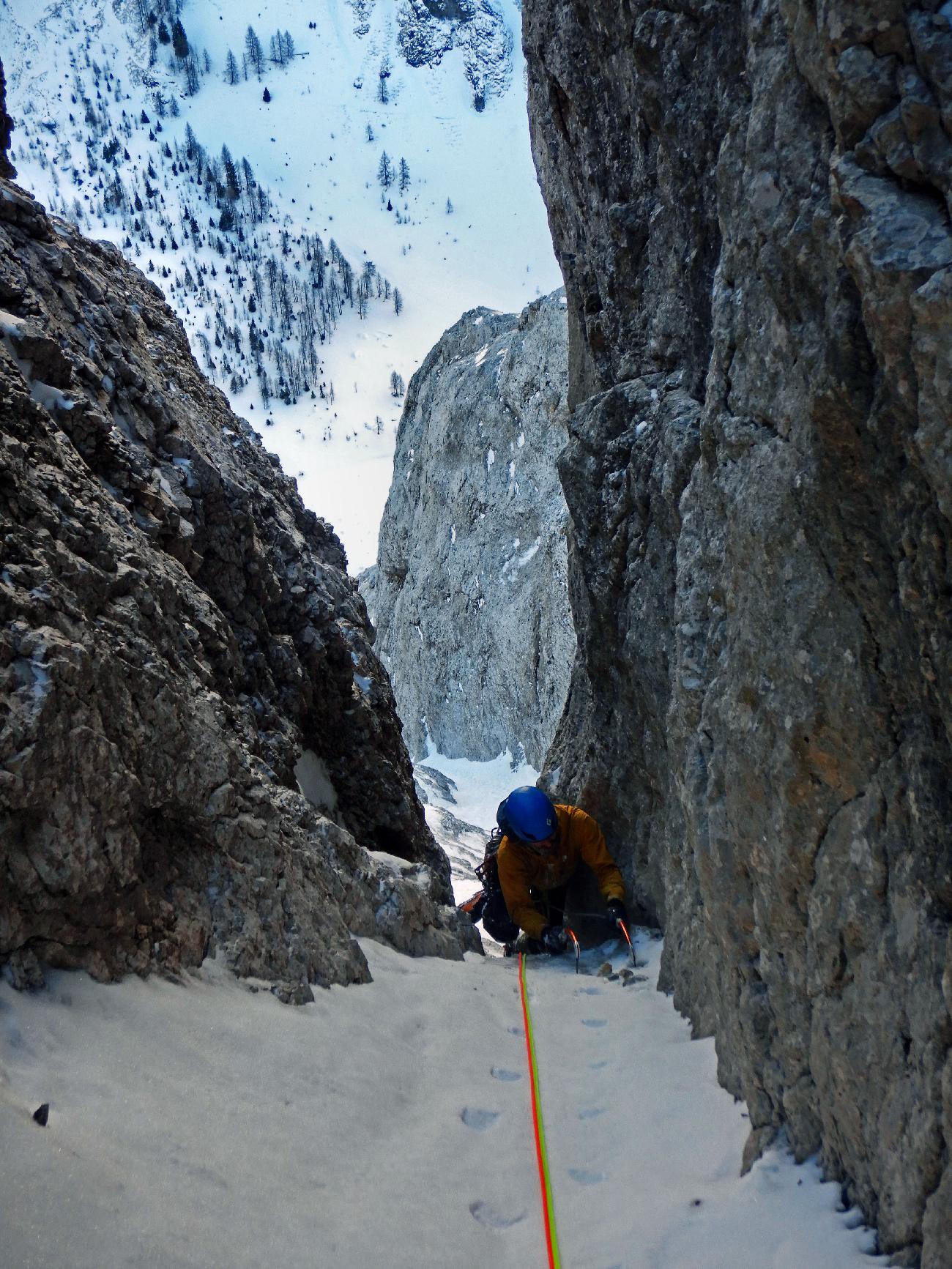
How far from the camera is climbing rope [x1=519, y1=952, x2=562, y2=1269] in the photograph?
2.66 metres

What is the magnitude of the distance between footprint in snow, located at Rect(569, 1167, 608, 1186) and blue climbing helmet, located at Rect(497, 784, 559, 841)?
3.62 m

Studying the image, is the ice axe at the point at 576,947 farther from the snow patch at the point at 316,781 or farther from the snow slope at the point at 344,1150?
the snow slope at the point at 344,1150

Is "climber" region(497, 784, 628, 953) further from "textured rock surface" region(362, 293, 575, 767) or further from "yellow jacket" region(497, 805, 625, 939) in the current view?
"textured rock surface" region(362, 293, 575, 767)

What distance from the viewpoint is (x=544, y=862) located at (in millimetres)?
7191

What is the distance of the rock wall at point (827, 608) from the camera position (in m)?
2.14

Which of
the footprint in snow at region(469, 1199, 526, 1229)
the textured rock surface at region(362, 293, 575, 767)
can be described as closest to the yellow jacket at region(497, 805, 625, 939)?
the footprint in snow at region(469, 1199, 526, 1229)

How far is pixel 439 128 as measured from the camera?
268 feet

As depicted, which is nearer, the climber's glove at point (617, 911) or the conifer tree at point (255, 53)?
the climber's glove at point (617, 911)

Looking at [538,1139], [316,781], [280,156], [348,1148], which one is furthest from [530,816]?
[280,156]

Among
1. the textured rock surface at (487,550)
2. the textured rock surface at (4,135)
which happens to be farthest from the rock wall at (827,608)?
the textured rock surface at (487,550)

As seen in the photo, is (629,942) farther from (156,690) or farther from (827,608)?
(827,608)

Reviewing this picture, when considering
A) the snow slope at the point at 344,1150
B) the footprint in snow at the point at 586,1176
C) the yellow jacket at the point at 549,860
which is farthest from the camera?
the yellow jacket at the point at 549,860

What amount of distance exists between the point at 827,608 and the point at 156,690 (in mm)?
2845

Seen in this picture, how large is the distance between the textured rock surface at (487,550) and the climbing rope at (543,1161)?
580 inches
